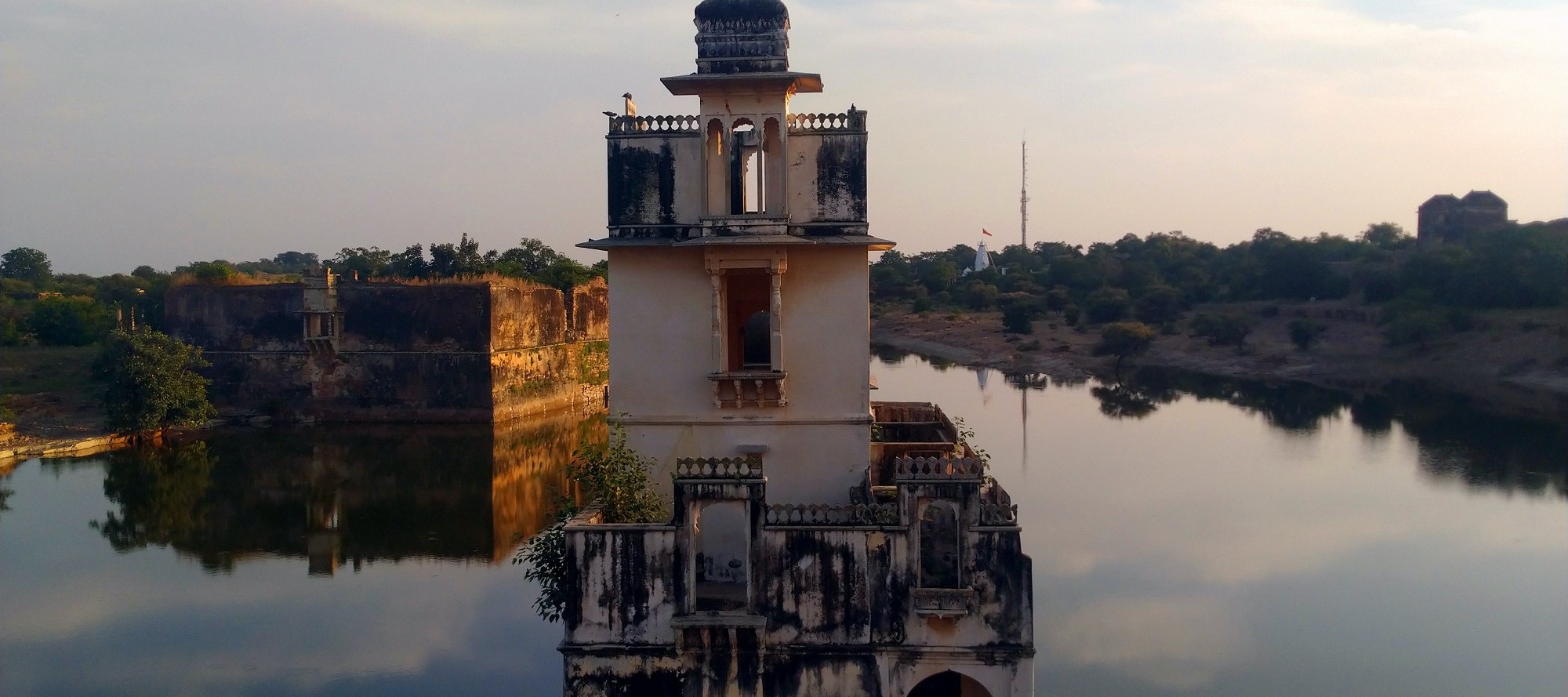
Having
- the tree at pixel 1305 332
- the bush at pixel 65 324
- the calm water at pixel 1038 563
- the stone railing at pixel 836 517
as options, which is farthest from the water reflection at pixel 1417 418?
the bush at pixel 65 324

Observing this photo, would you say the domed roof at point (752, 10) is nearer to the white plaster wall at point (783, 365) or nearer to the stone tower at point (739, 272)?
the stone tower at point (739, 272)

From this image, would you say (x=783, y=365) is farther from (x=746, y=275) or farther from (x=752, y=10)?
(x=752, y=10)

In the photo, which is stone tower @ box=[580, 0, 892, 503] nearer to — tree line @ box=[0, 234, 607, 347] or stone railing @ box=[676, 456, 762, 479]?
stone railing @ box=[676, 456, 762, 479]

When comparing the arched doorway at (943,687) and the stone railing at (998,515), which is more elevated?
the stone railing at (998,515)

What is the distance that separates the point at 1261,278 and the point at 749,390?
109ft

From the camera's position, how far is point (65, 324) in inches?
1041

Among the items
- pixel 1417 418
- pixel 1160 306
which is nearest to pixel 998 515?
pixel 1417 418

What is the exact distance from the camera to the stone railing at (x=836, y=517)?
21.6ft

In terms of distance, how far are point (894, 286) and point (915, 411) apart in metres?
44.3

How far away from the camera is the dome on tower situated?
7910 millimetres

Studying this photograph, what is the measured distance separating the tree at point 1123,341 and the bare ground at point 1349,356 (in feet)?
1.04

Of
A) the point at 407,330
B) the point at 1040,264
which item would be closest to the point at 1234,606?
the point at 407,330

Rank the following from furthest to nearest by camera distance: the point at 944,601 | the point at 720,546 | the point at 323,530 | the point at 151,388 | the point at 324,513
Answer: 1. the point at 151,388
2. the point at 324,513
3. the point at 323,530
4. the point at 720,546
5. the point at 944,601

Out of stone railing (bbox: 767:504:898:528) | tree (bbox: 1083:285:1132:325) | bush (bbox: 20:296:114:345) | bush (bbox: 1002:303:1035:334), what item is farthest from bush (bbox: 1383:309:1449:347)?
bush (bbox: 20:296:114:345)
